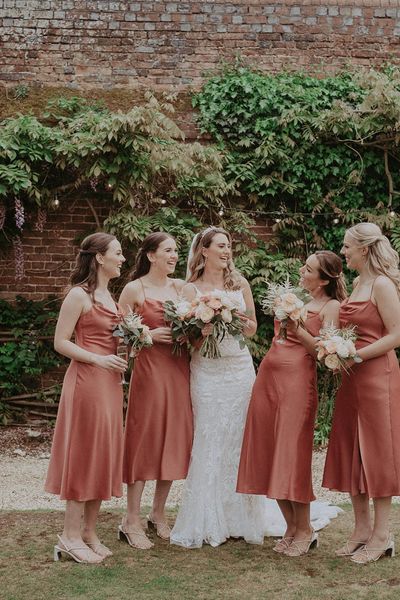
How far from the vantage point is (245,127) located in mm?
9273

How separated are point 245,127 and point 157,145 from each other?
120 centimetres

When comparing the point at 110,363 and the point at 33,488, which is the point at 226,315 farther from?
the point at 33,488

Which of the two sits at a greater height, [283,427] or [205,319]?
[205,319]

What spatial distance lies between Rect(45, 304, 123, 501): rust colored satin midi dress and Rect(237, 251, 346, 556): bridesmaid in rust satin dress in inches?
33.8

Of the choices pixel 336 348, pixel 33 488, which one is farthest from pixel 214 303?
pixel 33 488

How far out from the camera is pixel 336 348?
4.46m

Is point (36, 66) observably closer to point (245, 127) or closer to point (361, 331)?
point (245, 127)

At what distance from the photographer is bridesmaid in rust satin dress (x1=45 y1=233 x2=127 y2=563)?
461 centimetres

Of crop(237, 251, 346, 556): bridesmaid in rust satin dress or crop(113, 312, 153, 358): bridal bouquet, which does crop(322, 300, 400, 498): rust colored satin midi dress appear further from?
crop(113, 312, 153, 358): bridal bouquet

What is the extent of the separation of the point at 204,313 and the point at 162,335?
1.25 feet

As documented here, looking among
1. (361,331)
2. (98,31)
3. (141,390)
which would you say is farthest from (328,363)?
(98,31)

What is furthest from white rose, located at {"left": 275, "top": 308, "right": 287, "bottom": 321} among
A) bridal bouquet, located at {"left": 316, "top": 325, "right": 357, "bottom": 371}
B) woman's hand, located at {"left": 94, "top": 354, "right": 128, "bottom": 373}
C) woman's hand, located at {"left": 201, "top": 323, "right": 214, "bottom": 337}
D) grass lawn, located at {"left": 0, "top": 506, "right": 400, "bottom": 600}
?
grass lawn, located at {"left": 0, "top": 506, "right": 400, "bottom": 600}

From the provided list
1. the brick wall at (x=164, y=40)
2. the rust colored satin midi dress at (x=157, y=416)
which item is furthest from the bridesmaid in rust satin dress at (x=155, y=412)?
the brick wall at (x=164, y=40)

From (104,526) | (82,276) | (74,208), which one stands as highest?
(74,208)
